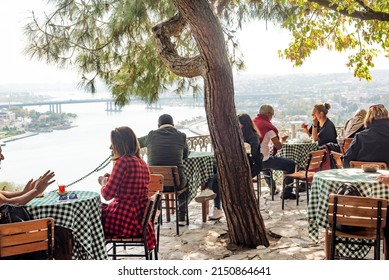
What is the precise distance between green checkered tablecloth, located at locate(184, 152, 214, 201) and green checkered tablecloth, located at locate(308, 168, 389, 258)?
2.02m

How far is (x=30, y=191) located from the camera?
4.08 meters

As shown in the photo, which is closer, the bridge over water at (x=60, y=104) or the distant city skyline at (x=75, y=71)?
the distant city skyline at (x=75, y=71)

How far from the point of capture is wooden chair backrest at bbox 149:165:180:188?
19.9ft

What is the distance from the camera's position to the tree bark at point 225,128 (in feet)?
16.1

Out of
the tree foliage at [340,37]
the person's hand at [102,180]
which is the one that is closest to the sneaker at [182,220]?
the person's hand at [102,180]

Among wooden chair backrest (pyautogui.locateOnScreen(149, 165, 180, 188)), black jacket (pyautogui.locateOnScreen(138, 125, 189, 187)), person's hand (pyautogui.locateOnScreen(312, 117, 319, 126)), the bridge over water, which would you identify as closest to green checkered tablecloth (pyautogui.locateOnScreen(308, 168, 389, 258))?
wooden chair backrest (pyautogui.locateOnScreen(149, 165, 180, 188))

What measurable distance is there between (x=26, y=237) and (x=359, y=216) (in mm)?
2397

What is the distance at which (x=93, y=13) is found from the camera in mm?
6988

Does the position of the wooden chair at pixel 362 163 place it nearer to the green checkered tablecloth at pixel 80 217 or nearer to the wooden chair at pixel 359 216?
the wooden chair at pixel 359 216

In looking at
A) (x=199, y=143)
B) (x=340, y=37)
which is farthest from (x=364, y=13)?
(x=199, y=143)

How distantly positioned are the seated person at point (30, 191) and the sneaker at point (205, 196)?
2.59 meters

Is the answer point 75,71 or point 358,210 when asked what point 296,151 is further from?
point 358,210
